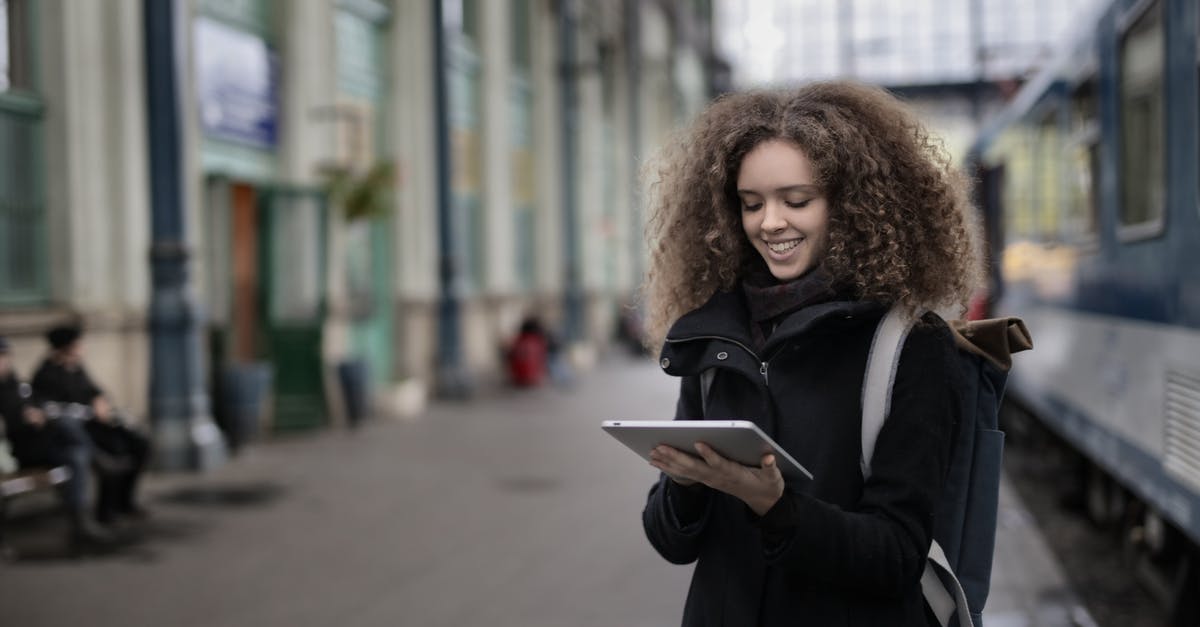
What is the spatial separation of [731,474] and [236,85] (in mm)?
11983

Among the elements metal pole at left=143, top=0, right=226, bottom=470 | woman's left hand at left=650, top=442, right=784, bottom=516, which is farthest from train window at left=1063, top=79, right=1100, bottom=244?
metal pole at left=143, top=0, right=226, bottom=470

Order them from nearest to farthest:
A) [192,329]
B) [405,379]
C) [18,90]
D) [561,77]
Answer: [18,90] < [192,329] < [405,379] < [561,77]

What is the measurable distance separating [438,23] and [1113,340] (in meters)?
11.9

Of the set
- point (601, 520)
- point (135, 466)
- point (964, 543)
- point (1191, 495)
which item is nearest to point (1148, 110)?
point (1191, 495)

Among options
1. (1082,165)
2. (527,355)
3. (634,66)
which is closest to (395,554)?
(1082,165)

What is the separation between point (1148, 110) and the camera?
631 cm

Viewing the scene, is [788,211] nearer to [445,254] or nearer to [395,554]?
[395,554]

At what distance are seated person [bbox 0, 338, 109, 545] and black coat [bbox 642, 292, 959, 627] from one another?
20.3 feet

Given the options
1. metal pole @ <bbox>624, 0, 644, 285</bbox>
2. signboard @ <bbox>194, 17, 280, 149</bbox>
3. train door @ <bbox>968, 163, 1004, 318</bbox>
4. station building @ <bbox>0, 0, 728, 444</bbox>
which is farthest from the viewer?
metal pole @ <bbox>624, 0, 644, 285</bbox>

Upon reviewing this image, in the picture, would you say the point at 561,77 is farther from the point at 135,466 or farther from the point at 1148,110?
the point at 1148,110

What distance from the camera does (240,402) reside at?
453 inches

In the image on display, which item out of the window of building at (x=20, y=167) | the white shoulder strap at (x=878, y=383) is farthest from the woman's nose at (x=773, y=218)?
the window of building at (x=20, y=167)

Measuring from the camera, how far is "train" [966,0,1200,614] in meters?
5.48

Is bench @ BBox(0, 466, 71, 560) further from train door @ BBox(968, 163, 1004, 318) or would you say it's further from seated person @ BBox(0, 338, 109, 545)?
train door @ BBox(968, 163, 1004, 318)
